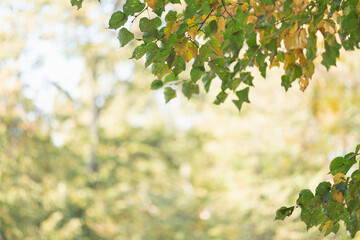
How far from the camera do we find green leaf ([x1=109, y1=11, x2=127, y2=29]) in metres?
1.36

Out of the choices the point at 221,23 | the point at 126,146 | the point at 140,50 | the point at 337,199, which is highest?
the point at 126,146

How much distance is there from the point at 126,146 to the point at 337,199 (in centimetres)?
1170

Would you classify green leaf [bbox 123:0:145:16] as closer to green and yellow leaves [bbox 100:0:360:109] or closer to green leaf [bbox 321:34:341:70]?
green and yellow leaves [bbox 100:0:360:109]

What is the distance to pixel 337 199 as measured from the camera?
1.36m

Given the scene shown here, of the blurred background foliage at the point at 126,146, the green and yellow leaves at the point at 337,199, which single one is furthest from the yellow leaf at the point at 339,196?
the blurred background foliage at the point at 126,146

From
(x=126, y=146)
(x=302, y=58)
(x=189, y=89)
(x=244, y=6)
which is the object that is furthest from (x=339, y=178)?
(x=126, y=146)

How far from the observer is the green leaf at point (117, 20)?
1364mm

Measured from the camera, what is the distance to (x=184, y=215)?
921cm

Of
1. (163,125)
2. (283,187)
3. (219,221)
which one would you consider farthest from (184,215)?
(163,125)

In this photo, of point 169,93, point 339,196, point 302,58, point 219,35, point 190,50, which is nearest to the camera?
point 339,196

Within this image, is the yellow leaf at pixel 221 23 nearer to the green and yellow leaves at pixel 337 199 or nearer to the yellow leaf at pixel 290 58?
the yellow leaf at pixel 290 58

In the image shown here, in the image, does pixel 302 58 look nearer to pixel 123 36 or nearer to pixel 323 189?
pixel 323 189

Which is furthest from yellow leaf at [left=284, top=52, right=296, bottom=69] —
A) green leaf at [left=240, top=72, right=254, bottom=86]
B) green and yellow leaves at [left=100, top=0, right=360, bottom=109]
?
green leaf at [left=240, top=72, right=254, bottom=86]

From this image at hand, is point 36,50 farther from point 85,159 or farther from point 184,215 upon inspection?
point 184,215
